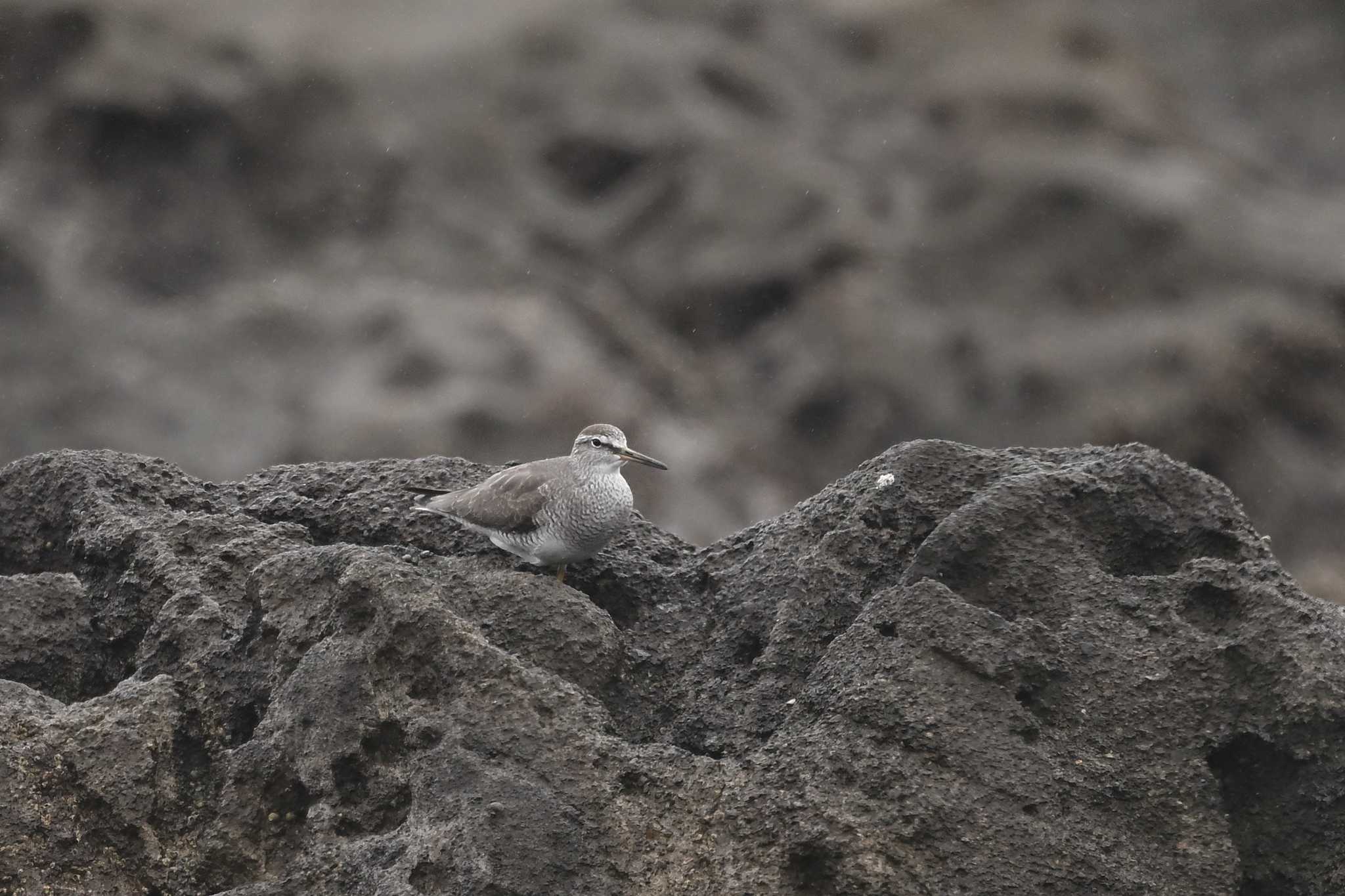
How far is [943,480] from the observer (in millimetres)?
6316

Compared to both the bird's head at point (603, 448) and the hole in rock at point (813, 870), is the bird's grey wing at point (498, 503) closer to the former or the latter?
the bird's head at point (603, 448)

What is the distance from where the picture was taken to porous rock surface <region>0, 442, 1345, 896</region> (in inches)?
201

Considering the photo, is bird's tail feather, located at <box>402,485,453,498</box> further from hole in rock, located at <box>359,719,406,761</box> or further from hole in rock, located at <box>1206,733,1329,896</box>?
hole in rock, located at <box>1206,733,1329,896</box>

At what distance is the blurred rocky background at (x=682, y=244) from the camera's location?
859 inches

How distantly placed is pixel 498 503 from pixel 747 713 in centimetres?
175

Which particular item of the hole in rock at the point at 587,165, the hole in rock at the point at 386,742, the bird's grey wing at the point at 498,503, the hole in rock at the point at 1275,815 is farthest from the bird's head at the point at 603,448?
the hole in rock at the point at 587,165

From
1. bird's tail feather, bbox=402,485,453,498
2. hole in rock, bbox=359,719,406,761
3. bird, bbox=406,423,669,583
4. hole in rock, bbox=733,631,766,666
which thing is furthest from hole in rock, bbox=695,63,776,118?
hole in rock, bbox=359,719,406,761

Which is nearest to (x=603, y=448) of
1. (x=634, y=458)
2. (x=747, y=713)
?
(x=634, y=458)

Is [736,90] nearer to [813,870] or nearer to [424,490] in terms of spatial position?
[424,490]

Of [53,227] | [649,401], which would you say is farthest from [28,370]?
[649,401]

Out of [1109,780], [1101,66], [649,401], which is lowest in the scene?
[1109,780]

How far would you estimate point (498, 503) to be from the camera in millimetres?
7051

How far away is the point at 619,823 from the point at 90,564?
2.65m

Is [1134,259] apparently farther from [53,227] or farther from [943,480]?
[943,480]
